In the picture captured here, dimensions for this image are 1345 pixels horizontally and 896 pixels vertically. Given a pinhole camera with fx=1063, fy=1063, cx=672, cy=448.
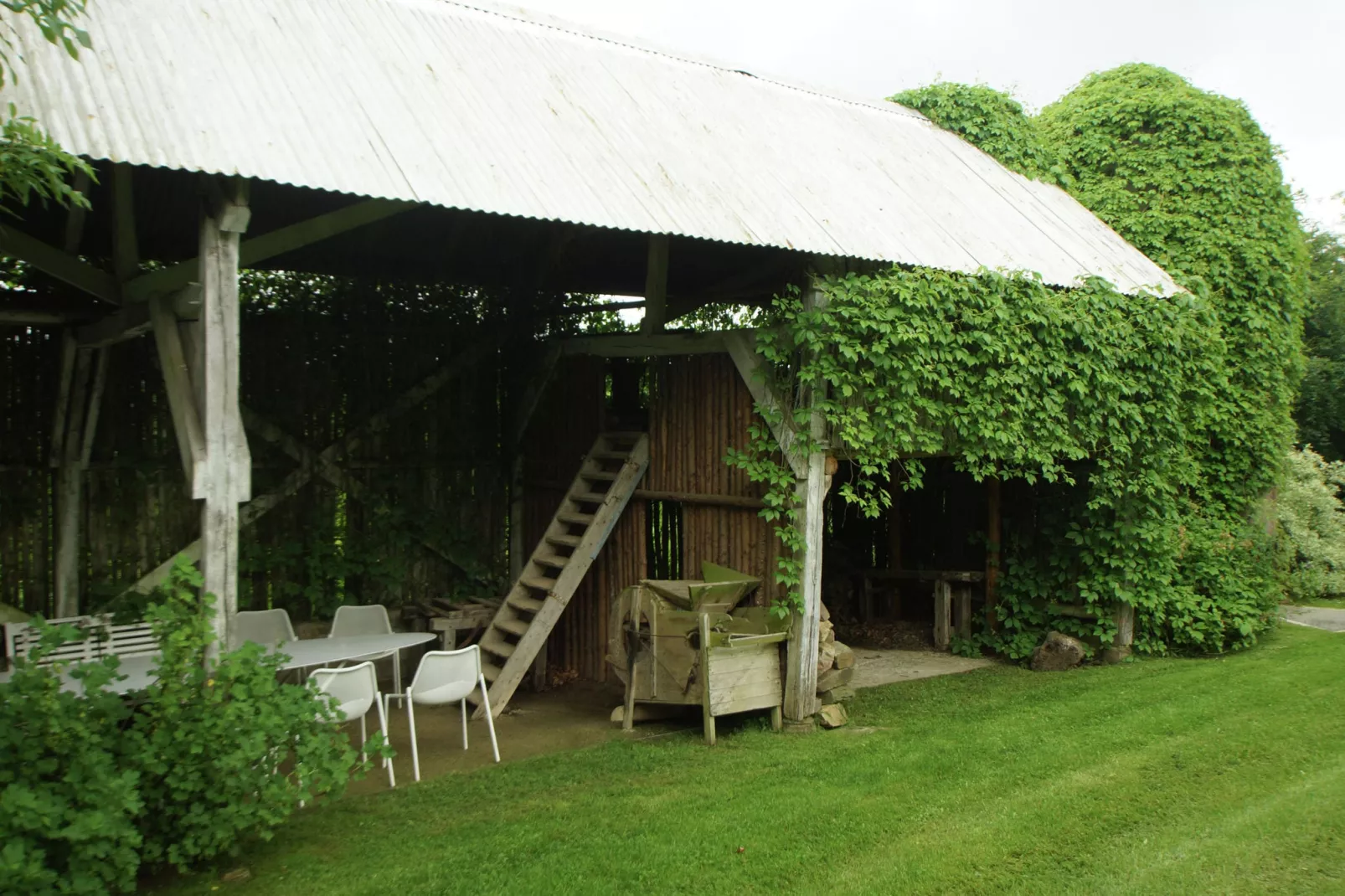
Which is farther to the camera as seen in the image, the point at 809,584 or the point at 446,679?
the point at 809,584

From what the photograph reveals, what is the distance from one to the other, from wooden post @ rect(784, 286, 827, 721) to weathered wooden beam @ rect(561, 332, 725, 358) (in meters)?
0.86

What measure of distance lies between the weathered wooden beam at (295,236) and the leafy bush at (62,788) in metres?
2.56

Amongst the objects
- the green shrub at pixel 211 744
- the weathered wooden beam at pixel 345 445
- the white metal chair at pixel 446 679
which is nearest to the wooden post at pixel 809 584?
the white metal chair at pixel 446 679

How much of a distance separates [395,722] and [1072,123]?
10425 millimetres

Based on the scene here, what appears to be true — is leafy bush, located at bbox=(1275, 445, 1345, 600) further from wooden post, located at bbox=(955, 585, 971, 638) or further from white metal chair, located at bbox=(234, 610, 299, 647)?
white metal chair, located at bbox=(234, 610, 299, 647)

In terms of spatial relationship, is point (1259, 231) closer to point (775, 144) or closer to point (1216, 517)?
point (1216, 517)

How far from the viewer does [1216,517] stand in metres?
10.8

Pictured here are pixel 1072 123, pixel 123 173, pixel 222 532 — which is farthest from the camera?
pixel 1072 123

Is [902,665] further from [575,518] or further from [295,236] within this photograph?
[295,236]

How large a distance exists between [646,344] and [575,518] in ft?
5.26

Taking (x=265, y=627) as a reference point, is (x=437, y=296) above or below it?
above

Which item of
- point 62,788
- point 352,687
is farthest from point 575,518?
point 62,788

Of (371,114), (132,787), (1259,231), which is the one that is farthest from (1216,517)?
(132,787)

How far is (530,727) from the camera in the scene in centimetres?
796
